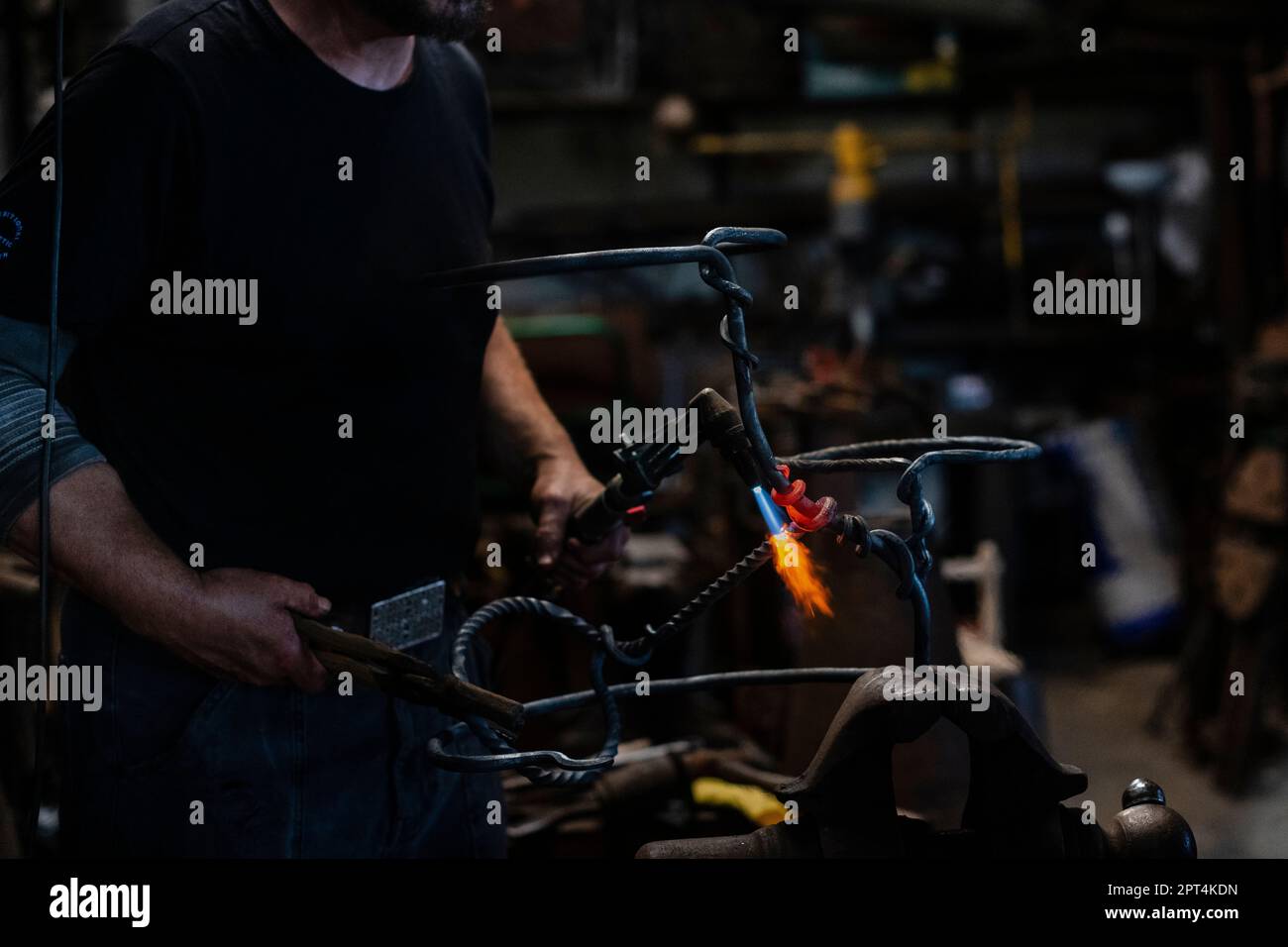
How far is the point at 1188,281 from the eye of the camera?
22.6 feet

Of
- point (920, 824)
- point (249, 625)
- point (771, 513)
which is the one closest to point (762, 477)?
point (771, 513)

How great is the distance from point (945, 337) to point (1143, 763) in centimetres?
314

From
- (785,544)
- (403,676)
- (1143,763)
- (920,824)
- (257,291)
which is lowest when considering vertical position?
(1143,763)

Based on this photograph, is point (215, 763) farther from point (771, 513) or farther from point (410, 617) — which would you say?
point (771, 513)

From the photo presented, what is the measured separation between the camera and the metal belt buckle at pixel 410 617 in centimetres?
136

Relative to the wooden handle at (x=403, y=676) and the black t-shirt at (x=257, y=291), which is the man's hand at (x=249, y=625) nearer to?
the wooden handle at (x=403, y=676)

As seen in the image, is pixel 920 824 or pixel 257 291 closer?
pixel 920 824

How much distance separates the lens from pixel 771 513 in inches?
40.7

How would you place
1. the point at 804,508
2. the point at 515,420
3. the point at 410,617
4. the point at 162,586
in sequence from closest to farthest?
the point at 804,508, the point at 162,586, the point at 410,617, the point at 515,420

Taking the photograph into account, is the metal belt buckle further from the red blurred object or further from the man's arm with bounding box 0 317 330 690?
the red blurred object

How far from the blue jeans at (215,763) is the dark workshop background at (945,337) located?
0.48 metres

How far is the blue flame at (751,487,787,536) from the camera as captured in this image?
103cm
